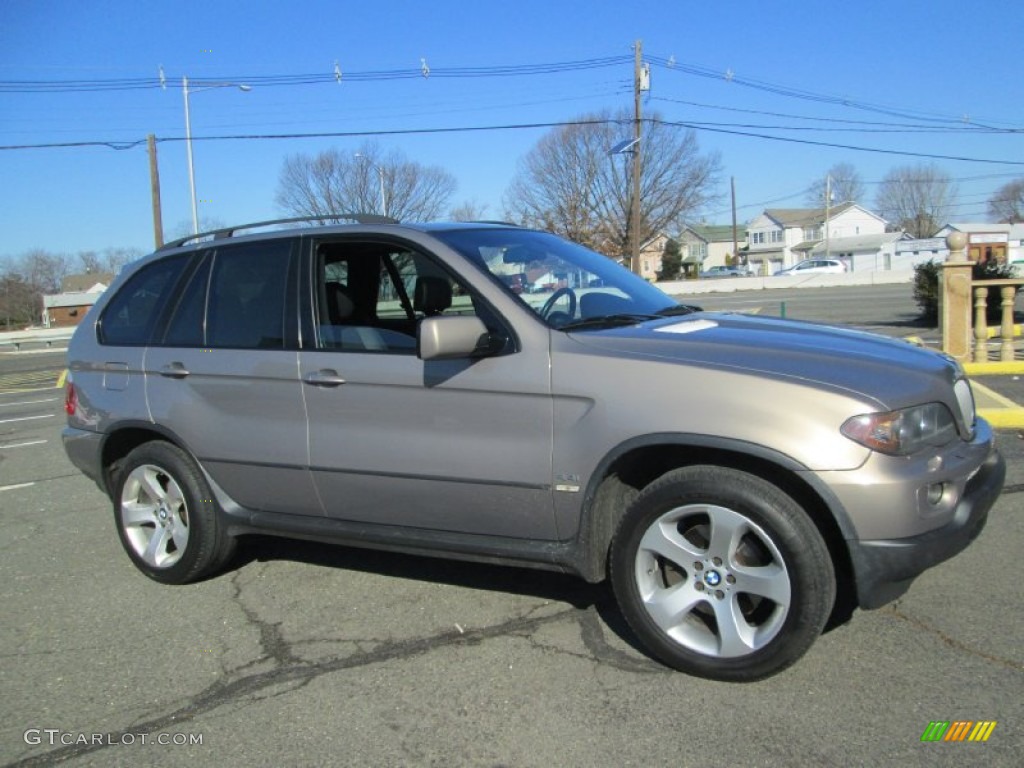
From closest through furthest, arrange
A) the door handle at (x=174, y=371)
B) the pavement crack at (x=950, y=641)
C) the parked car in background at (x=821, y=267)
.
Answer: the pavement crack at (x=950, y=641), the door handle at (x=174, y=371), the parked car in background at (x=821, y=267)

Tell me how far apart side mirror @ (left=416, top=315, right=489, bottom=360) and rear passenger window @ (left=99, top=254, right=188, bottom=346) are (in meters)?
1.97

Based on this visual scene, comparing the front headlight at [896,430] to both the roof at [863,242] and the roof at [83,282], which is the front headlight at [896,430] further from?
the roof at [83,282]

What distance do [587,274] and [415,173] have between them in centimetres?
3722

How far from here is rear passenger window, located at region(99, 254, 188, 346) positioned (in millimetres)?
4512

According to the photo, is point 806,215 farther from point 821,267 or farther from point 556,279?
point 556,279

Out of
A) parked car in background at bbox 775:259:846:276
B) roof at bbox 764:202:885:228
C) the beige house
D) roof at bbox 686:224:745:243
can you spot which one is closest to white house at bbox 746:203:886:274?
roof at bbox 764:202:885:228

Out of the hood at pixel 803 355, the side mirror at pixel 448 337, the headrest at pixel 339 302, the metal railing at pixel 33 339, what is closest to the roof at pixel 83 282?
the metal railing at pixel 33 339

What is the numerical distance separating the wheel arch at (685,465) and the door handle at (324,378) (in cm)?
126

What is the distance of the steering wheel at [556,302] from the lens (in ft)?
11.4

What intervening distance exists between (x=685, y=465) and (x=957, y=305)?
347 inches

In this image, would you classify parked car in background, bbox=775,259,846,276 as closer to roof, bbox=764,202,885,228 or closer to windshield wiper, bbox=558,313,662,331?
roof, bbox=764,202,885,228

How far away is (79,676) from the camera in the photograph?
11.4 feet

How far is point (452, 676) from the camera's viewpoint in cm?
328

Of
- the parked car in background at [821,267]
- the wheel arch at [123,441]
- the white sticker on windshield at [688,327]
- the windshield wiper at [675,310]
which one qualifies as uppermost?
the parked car in background at [821,267]
